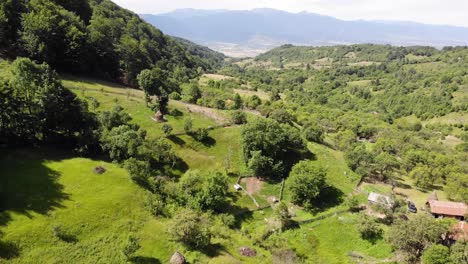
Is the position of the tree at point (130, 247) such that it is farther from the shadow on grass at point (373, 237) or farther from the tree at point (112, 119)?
the shadow on grass at point (373, 237)

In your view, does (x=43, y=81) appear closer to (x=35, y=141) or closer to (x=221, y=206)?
(x=35, y=141)

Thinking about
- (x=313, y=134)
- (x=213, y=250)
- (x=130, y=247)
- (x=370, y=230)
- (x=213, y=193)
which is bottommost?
(x=213, y=250)

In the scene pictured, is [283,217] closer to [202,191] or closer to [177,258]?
[202,191]

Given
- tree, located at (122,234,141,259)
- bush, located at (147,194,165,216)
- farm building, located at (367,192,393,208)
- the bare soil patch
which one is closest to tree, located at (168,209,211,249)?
bush, located at (147,194,165,216)

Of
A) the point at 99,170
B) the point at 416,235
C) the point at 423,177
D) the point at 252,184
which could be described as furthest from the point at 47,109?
the point at 423,177

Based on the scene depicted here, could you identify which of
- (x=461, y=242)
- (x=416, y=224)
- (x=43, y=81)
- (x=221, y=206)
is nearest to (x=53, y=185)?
(x=43, y=81)

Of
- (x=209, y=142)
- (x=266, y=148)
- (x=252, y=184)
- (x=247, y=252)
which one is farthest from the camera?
(x=209, y=142)

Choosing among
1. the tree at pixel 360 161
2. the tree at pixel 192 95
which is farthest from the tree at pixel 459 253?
the tree at pixel 192 95
